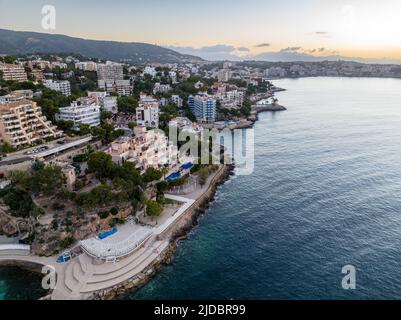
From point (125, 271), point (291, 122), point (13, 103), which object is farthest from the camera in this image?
point (291, 122)

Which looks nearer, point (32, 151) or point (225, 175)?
point (32, 151)

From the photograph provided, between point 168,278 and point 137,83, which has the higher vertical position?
point 137,83

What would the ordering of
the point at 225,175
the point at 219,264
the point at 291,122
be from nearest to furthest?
the point at 219,264 < the point at 225,175 < the point at 291,122

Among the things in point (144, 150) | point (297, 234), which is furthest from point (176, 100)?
point (297, 234)

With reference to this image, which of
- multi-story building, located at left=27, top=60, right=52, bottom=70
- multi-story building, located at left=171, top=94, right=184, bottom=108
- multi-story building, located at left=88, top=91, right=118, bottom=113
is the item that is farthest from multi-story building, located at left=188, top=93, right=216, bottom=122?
multi-story building, located at left=27, top=60, right=52, bottom=70

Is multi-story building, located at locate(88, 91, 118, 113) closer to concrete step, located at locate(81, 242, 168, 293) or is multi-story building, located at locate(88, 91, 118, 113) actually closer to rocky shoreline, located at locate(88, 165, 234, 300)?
rocky shoreline, located at locate(88, 165, 234, 300)
